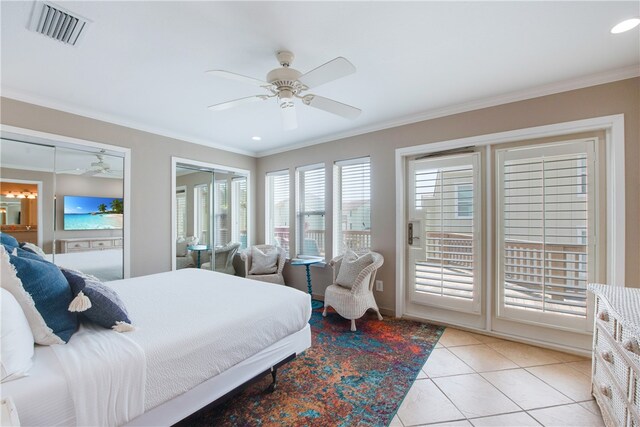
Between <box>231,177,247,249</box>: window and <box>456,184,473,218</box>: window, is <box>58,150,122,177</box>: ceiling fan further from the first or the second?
<box>456,184,473,218</box>: window

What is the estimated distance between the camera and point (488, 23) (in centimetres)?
172

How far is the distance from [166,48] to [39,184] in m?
2.17

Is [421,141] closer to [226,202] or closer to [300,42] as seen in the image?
[300,42]

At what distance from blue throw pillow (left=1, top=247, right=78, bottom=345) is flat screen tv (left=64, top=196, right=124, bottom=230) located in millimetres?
2098

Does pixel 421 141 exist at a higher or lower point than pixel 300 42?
lower

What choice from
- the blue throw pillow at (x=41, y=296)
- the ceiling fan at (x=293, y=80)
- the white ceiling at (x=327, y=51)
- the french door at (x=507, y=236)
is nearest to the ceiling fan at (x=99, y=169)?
the white ceiling at (x=327, y=51)

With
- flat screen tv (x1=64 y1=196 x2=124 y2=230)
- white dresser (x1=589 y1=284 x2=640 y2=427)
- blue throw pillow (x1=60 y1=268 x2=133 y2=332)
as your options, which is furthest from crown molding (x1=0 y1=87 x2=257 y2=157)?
white dresser (x1=589 y1=284 x2=640 y2=427)

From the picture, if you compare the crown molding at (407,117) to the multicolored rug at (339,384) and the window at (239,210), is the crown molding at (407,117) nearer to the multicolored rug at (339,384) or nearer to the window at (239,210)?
the window at (239,210)

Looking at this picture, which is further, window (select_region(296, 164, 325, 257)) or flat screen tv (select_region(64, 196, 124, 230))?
window (select_region(296, 164, 325, 257))

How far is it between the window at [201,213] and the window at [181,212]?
18 cm

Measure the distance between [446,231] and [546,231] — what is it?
0.88m

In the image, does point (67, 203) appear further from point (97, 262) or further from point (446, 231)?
point (446, 231)

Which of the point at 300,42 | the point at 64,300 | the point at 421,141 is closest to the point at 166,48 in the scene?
the point at 300,42

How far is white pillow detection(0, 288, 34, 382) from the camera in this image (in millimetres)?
1013
